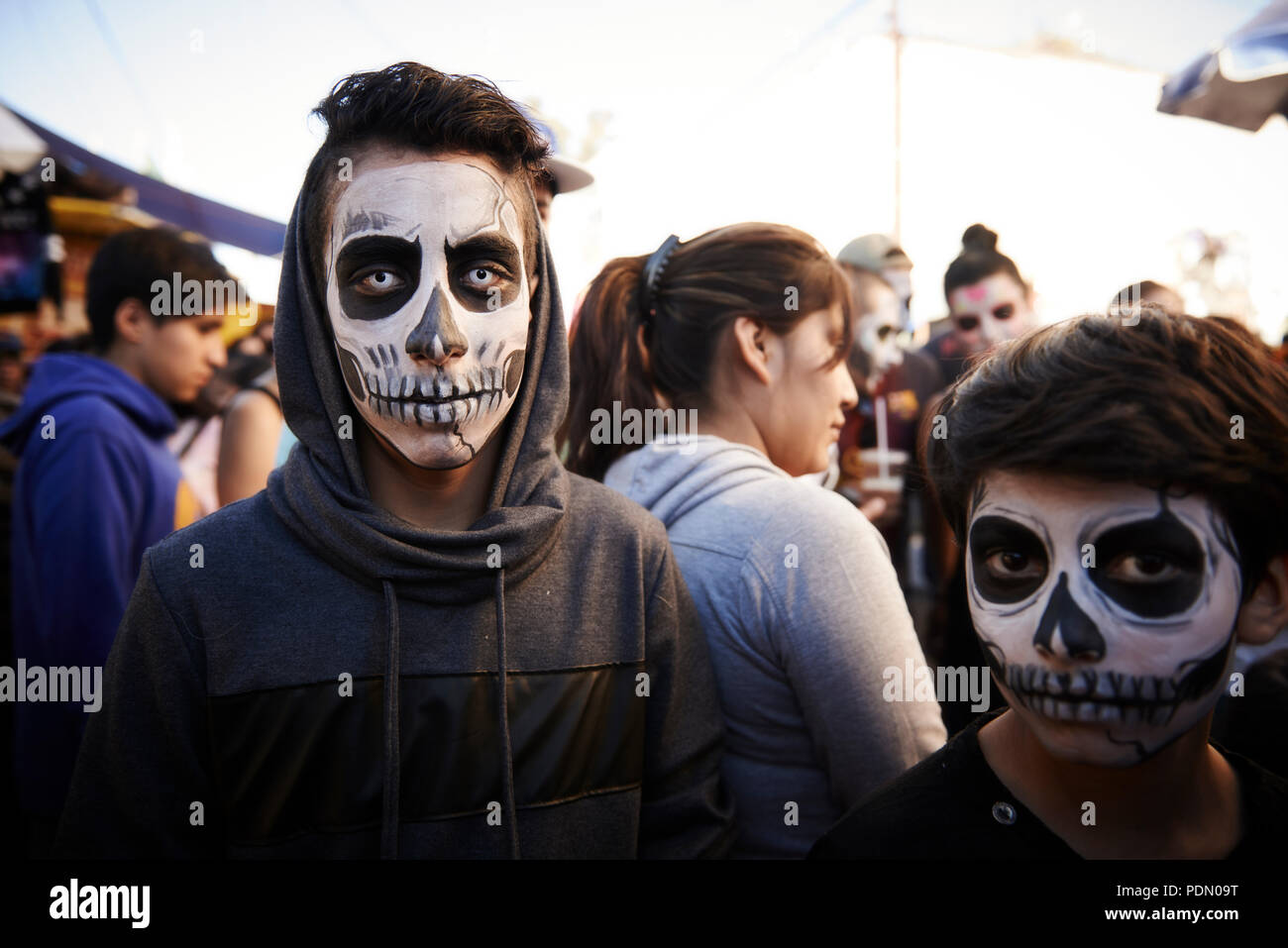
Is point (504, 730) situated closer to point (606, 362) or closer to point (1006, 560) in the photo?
point (1006, 560)

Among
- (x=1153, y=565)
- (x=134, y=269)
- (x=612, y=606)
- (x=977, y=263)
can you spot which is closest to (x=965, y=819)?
(x=1153, y=565)

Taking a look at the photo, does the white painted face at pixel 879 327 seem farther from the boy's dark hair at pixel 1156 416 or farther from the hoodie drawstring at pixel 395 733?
the hoodie drawstring at pixel 395 733

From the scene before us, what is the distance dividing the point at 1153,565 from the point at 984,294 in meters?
3.06

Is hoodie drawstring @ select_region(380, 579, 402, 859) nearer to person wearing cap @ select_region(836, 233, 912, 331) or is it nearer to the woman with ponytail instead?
the woman with ponytail

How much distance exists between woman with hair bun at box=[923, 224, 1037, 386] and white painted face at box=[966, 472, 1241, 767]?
108 inches

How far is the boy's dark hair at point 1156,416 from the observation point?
131 cm

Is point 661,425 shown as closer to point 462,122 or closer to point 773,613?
point 773,613

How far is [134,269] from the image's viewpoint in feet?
9.75

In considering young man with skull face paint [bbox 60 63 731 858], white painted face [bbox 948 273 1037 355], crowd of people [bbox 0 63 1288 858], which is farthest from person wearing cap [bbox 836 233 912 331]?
young man with skull face paint [bbox 60 63 731 858]

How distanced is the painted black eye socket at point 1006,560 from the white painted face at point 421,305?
2.83ft

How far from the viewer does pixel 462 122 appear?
1.55 metres

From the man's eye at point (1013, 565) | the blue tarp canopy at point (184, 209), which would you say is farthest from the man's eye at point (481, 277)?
the blue tarp canopy at point (184, 209)

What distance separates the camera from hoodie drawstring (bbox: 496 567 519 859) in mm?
1463
